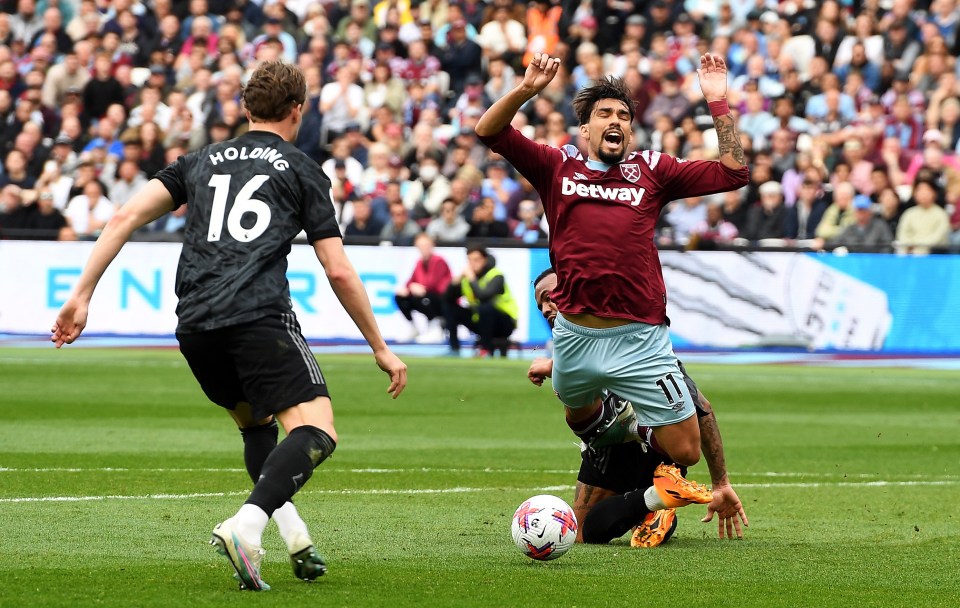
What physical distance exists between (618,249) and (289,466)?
2.38 m

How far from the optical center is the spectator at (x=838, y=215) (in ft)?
74.2

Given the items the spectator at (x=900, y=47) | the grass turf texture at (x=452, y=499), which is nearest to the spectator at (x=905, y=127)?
the spectator at (x=900, y=47)

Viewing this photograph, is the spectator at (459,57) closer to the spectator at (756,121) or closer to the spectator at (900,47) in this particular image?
the spectator at (756,121)

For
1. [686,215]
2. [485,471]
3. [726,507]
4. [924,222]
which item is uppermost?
[726,507]

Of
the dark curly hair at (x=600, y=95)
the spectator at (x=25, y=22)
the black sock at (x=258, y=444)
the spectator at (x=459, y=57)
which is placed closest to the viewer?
the black sock at (x=258, y=444)

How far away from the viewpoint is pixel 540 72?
24.5 feet

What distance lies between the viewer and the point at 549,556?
7309 mm

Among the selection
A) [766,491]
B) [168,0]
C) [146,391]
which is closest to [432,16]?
[168,0]

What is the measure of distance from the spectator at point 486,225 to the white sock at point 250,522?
58.4ft

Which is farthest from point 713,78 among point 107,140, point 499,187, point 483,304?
point 107,140

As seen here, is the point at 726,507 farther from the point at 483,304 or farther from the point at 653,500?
the point at 483,304

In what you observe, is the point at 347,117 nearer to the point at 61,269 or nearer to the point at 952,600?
the point at 61,269

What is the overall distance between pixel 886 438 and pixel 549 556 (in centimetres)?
726

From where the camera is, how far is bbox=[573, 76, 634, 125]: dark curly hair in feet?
26.2
